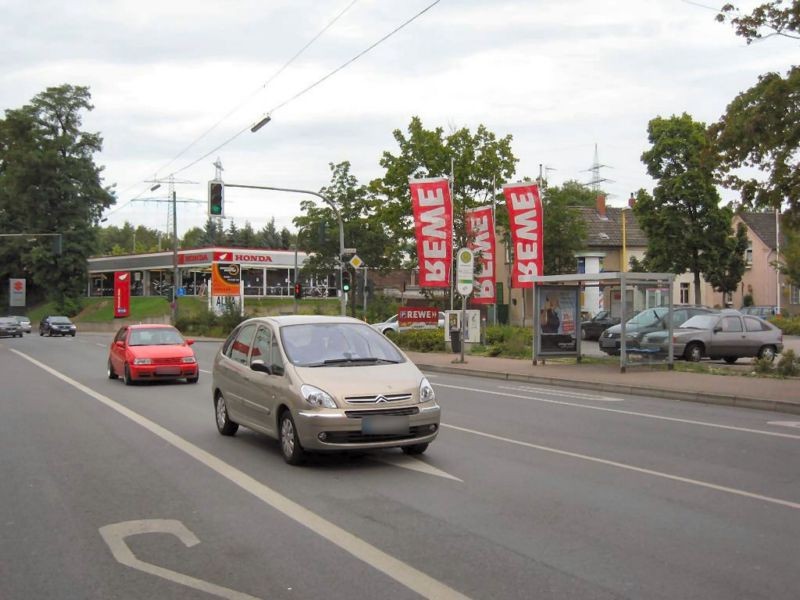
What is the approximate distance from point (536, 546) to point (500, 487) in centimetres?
193

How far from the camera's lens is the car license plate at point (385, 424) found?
8297 mm

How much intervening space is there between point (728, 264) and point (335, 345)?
153 feet

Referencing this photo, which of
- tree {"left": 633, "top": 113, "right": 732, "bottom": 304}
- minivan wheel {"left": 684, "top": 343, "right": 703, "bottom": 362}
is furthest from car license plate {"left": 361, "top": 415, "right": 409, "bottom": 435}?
tree {"left": 633, "top": 113, "right": 732, "bottom": 304}

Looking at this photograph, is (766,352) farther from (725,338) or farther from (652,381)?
(652,381)

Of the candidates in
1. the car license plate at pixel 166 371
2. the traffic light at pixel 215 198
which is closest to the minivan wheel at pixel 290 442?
the car license plate at pixel 166 371

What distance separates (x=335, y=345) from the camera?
373 inches

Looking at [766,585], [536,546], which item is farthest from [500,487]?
[766,585]

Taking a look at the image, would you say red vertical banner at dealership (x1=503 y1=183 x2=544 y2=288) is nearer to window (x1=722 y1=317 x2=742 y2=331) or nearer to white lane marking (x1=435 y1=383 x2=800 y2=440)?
window (x1=722 y1=317 x2=742 y2=331)

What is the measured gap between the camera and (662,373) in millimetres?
20500

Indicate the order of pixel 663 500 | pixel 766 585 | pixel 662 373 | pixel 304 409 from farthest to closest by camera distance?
pixel 662 373 < pixel 304 409 < pixel 663 500 < pixel 766 585

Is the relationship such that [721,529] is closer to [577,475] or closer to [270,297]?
[577,475]

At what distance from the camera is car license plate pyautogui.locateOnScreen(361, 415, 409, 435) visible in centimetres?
830

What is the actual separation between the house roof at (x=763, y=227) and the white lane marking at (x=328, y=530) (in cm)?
5997

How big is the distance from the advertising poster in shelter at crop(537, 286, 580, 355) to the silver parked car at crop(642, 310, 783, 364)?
3015 millimetres
